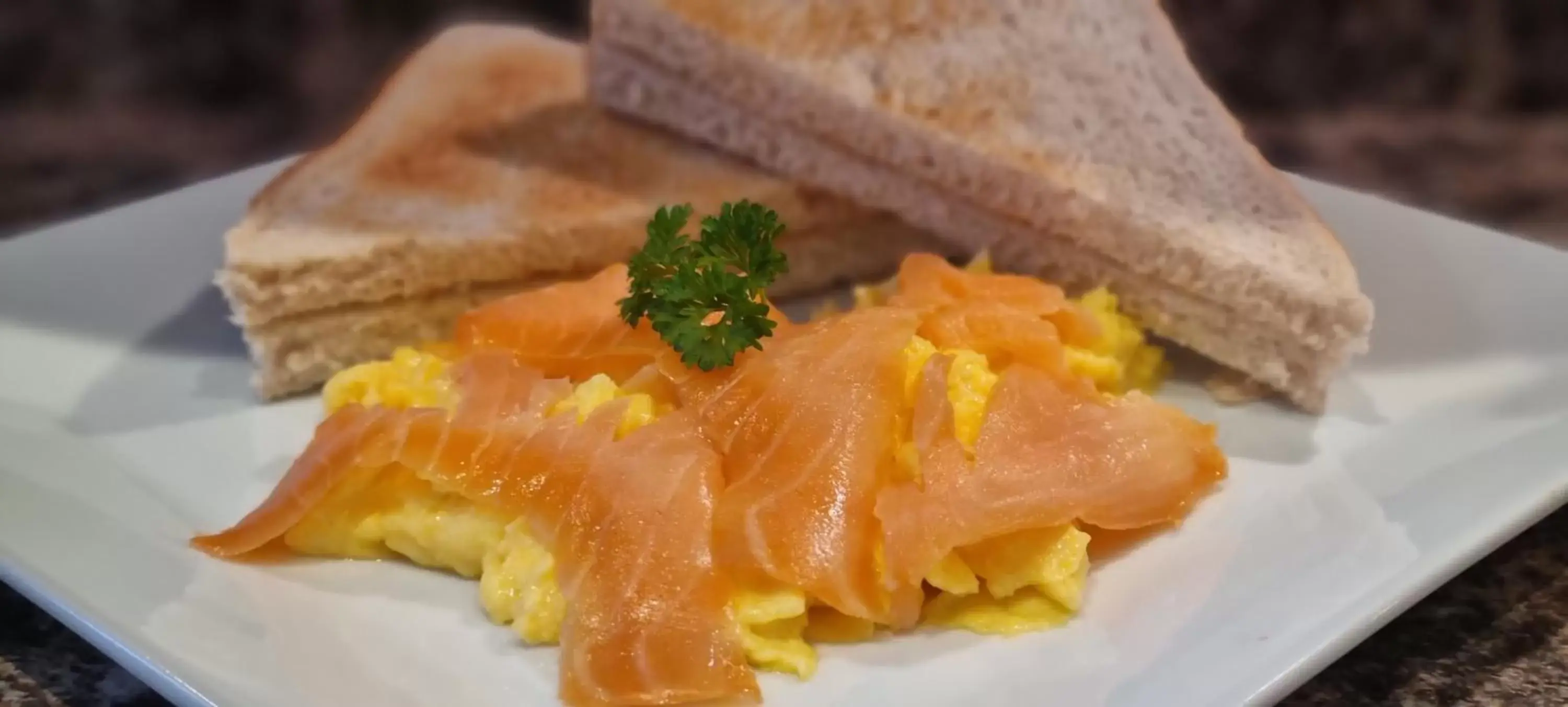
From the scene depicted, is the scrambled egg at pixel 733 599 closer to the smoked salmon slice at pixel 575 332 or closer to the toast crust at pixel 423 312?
the smoked salmon slice at pixel 575 332

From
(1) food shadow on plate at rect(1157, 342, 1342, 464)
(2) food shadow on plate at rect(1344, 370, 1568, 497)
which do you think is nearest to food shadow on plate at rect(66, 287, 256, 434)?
(1) food shadow on plate at rect(1157, 342, 1342, 464)

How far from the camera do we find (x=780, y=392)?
152 centimetres

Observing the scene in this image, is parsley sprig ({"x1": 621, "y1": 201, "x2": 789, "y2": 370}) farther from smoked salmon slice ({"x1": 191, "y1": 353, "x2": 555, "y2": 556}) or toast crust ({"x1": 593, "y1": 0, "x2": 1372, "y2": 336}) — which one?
toast crust ({"x1": 593, "y1": 0, "x2": 1372, "y2": 336})

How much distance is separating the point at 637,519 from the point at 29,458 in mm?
976

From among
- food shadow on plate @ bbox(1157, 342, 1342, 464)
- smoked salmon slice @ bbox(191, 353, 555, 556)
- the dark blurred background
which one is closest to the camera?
smoked salmon slice @ bbox(191, 353, 555, 556)

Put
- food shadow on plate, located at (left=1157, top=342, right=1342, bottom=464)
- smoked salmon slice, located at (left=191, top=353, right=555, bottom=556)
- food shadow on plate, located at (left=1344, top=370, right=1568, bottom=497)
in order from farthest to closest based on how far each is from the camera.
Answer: food shadow on plate, located at (left=1157, top=342, right=1342, bottom=464), food shadow on plate, located at (left=1344, top=370, right=1568, bottom=497), smoked salmon slice, located at (left=191, top=353, right=555, bottom=556)

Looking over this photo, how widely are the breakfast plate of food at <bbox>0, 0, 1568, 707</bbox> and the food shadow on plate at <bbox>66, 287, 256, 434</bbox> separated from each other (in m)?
0.01

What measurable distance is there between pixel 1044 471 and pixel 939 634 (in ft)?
0.83

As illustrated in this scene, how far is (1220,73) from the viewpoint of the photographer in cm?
353

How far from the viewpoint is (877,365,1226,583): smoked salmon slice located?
1362 mm

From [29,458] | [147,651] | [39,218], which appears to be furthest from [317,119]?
[147,651]

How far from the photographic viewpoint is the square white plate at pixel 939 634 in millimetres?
1258

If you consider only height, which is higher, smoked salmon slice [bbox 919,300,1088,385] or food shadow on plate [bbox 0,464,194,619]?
smoked salmon slice [bbox 919,300,1088,385]

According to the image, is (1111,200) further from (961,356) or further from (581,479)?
(581,479)
